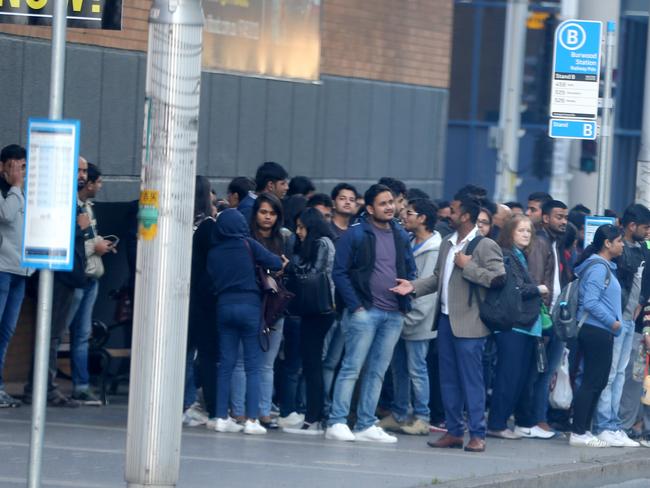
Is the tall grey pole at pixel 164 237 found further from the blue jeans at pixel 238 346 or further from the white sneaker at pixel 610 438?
the white sneaker at pixel 610 438

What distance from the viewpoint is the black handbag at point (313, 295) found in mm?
11297

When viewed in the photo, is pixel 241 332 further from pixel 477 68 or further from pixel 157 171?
pixel 477 68

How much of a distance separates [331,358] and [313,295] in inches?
Answer: 33.4

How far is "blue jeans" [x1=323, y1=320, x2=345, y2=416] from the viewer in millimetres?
11906

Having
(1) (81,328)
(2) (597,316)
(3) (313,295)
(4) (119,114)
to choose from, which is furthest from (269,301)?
(4) (119,114)

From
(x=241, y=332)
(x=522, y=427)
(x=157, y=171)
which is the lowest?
(x=522, y=427)

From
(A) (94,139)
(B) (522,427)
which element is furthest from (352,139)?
(B) (522,427)

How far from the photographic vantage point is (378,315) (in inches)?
447

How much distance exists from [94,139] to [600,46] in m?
4.38

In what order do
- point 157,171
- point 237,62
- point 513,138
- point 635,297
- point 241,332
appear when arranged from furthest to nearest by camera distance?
point 513,138, point 237,62, point 635,297, point 241,332, point 157,171

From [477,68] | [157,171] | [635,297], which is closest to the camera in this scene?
[157,171]

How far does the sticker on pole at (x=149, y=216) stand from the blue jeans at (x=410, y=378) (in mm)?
4720

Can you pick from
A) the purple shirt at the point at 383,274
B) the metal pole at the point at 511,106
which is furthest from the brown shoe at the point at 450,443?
the metal pole at the point at 511,106

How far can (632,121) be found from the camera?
128ft
